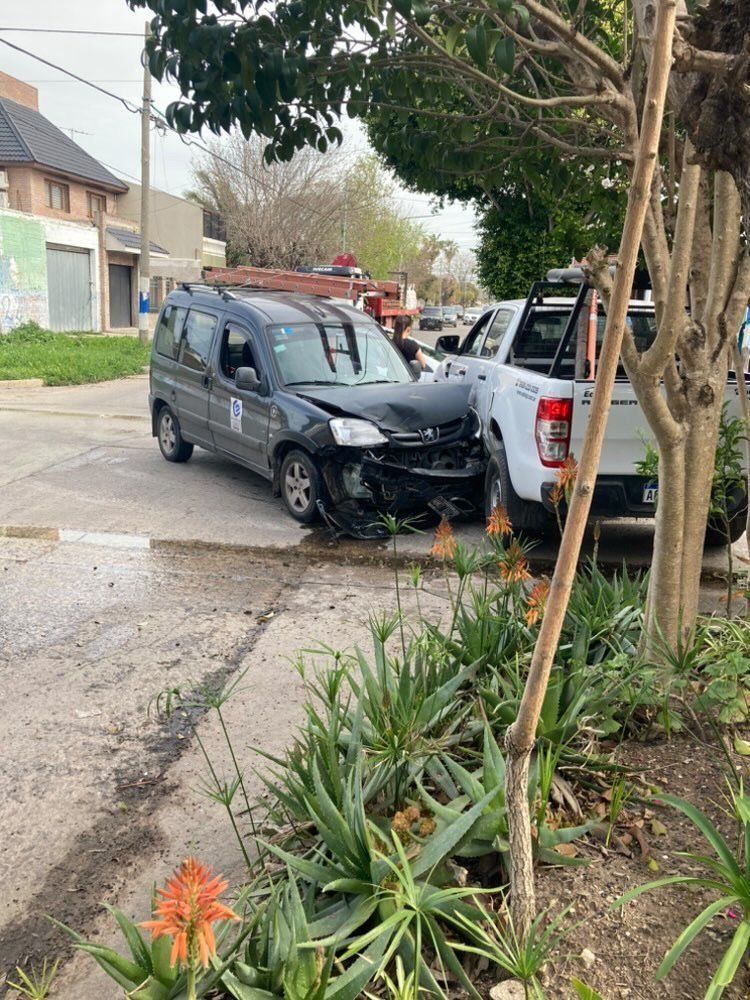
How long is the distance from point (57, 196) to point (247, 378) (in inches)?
1236

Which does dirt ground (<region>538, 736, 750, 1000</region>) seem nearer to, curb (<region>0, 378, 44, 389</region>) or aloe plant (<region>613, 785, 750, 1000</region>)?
aloe plant (<region>613, 785, 750, 1000</region>)

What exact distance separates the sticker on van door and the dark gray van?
12mm

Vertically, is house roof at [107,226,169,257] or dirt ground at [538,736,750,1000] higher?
house roof at [107,226,169,257]

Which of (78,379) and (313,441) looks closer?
(313,441)

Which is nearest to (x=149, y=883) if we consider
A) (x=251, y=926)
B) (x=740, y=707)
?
(x=251, y=926)

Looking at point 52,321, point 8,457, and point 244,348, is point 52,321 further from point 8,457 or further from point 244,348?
point 244,348

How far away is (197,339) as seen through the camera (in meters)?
9.42

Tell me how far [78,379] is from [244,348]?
11.6 metres

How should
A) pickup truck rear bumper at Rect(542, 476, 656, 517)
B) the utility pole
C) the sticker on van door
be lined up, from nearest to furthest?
1. pickup truck rear bumper at Rect(542, 476, 656, 517)
2. the sticker on van door
3. the utility pole

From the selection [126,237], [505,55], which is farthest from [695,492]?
[126,237]

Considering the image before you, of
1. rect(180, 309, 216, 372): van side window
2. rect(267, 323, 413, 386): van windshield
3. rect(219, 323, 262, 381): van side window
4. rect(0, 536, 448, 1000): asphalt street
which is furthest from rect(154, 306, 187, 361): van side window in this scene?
rect(0, 536, 448, 1000): asphalt street

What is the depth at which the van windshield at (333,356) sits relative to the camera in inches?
323

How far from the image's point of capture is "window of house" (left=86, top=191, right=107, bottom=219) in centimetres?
3756

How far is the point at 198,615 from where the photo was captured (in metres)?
5.68
